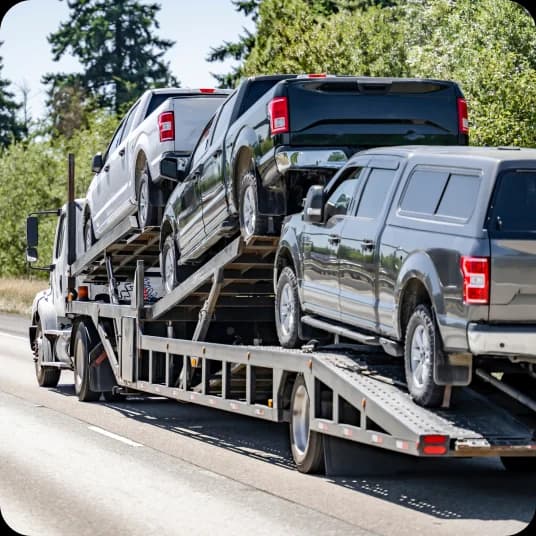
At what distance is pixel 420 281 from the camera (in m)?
9.75

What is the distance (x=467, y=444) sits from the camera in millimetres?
9398

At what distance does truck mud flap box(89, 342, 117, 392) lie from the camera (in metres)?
18.2

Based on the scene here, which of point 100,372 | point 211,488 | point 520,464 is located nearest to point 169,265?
point 100,372

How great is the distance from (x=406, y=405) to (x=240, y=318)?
5.30 metres

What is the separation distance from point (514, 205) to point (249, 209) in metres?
4.03

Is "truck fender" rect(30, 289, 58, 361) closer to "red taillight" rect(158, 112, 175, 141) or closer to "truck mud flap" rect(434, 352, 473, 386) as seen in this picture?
"red taillight" rect(158, 112, 175, 141)

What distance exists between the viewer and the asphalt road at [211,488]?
936 centimetres

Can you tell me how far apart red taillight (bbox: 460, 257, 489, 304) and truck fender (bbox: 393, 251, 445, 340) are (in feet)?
0.91

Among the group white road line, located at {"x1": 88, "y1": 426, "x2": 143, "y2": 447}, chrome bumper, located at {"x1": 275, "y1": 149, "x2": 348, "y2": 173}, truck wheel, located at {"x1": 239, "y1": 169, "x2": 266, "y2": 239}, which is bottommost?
white road line, located at {"x1": 88, "y1": 426, "x2": 143, "y2": 447}

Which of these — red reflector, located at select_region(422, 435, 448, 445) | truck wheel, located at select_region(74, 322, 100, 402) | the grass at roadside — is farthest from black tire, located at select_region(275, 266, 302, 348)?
the grass at roadside

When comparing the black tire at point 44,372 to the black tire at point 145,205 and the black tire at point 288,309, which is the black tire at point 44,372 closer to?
the black tire at point 145,205

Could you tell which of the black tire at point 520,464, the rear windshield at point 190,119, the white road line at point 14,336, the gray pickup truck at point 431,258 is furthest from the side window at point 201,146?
the white road line at point 14,336

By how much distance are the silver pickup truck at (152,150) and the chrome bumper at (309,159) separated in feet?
11.7

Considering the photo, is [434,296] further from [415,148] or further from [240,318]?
[240,318]
